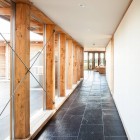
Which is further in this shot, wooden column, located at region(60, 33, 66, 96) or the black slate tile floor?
wooden column, located at region(60, 33, 66, 96)

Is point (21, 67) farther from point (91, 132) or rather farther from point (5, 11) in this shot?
point (91, 132)

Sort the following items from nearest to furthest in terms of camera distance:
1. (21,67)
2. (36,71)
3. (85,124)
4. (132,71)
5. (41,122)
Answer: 1. (132,71)
2. (21,67)
3. (41,122)
4. (85,124)
5. (36,71)

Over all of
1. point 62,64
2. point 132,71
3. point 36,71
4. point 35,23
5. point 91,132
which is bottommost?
point 91,132

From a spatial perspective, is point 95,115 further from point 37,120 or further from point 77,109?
point 37,120

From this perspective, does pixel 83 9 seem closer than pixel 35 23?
Yes

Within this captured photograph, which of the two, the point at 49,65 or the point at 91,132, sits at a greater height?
the point at 49,65

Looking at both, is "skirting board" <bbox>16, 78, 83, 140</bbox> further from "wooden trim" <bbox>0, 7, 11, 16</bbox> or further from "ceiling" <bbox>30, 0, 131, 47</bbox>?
"ceiling" <bbox>30, 0, 131, 47</bbox>

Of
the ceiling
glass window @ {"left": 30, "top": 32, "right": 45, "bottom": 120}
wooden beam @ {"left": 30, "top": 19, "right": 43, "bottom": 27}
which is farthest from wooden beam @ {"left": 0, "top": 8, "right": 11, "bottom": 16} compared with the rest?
wooden beam @ {"left": 30, "top": 19, "right": 43, "bottom": 27}

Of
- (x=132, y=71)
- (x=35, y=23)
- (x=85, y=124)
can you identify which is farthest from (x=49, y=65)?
(x=132, y=71)

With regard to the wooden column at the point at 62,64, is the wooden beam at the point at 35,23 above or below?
above

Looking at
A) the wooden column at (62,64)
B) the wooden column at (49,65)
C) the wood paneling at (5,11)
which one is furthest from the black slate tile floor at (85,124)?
the wood paneling at (5,11)

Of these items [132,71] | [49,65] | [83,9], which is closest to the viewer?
[132,71]

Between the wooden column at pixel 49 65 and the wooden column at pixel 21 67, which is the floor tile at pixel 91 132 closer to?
the wooden column at pixel 21 67

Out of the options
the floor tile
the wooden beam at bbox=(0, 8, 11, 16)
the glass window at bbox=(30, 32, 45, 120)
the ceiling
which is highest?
the ceiling
